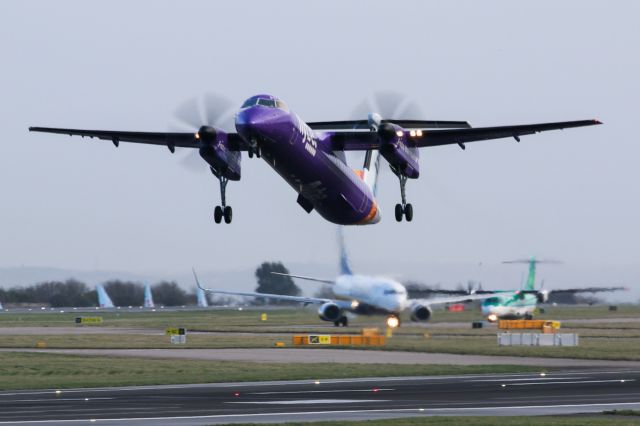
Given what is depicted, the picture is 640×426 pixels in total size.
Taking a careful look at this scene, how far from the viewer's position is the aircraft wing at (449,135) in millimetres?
46312

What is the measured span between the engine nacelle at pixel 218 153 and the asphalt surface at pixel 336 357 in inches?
918

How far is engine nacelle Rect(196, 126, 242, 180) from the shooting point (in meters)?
43.0

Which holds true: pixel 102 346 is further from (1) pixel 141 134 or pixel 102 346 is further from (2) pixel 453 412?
(2) pixel 453 412

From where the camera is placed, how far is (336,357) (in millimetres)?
68875

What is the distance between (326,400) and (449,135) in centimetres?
1345

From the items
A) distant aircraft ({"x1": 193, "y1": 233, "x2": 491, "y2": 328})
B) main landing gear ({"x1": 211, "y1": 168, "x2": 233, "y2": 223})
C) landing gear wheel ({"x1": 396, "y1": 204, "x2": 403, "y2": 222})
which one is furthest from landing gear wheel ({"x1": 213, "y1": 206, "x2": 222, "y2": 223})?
distant aircraft ({"x1": 193, "y1": 233, "x2": 491, "y2": 328})

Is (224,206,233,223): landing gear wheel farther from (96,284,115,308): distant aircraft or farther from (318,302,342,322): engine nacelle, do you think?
(96,284,115,308): distant aircraft

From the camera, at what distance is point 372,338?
79375 millimetres

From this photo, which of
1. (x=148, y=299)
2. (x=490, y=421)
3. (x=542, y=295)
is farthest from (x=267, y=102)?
(x=148, y=299)

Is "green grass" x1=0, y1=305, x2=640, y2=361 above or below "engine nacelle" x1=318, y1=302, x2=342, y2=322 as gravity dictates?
below

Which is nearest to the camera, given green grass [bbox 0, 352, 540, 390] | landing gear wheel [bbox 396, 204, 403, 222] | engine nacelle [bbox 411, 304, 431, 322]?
landing gear wheel [bbox 396, 204, 403, 222]

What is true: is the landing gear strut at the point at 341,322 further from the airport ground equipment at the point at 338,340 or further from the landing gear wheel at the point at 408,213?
the landing gear wheel at the point at 408,213

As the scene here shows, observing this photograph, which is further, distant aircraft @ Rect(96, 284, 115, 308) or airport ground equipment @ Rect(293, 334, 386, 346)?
distant aircraft @ Rect(96, 284, 115, 308)

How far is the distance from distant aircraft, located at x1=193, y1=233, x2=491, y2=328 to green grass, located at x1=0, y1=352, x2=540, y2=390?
2974 cm
